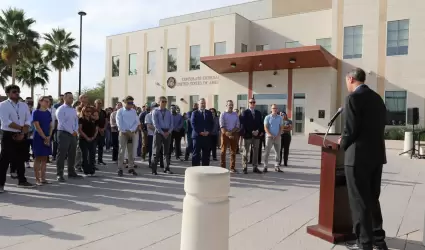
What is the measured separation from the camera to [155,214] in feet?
17.4

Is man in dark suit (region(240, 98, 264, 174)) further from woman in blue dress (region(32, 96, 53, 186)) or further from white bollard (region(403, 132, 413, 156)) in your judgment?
white bollard (region(403, 132, 413, 156))

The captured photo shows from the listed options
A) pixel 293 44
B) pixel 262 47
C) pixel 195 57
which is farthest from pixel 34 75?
pixel 293 44

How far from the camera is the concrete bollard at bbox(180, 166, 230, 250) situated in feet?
8.11

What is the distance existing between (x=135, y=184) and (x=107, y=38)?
31391mm

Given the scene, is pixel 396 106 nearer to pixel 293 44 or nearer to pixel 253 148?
pixel 293 44

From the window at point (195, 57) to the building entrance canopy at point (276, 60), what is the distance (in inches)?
137

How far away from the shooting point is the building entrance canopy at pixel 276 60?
20953 mm

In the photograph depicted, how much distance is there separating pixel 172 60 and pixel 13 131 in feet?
83.7

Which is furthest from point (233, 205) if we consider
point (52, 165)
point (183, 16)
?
point (183, 16)

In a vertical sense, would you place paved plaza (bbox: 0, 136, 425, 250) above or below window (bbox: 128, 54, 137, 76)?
below

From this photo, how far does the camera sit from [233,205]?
593cm

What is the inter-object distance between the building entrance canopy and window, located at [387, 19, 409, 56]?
3.47 meters

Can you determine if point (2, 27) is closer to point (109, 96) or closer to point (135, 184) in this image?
point (109, 96)

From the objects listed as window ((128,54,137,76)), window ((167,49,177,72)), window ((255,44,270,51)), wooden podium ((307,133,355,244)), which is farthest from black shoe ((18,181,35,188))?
window ((128,54,137,76))
